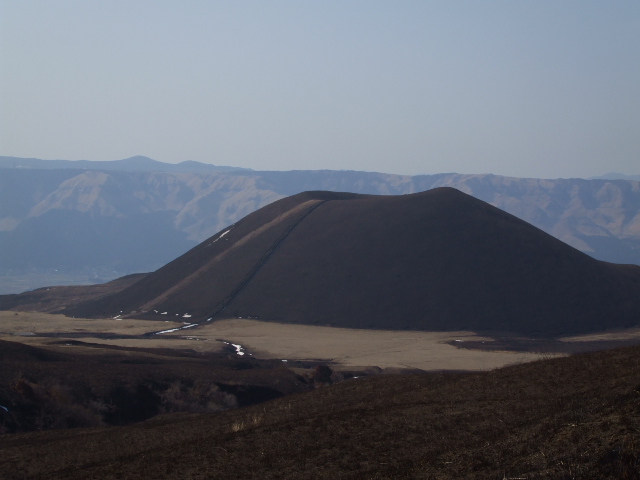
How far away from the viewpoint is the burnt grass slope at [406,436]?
1073 cm

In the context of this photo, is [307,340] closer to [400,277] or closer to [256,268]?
[400,277]

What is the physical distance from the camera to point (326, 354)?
43719 millimetres

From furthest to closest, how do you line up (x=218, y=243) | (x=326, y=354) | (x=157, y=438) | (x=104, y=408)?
(x=218, y=243) < (x=326, y=354) < (x=104, y=408) < (x=157, y=438)

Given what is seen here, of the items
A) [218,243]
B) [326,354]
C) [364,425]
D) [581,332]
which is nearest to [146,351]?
[326,354]

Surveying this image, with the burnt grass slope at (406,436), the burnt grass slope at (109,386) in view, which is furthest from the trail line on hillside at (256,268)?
the burnt grass slope at (406,436)

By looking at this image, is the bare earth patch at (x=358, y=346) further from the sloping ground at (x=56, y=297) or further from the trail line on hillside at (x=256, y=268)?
the sloping ground at (x=56, y=297)

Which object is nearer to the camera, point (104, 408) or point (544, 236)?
point (104, 408)

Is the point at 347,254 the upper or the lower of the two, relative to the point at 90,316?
upper

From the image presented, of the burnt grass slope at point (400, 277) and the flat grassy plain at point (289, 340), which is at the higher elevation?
the burnt grass slope at point (400, 277)

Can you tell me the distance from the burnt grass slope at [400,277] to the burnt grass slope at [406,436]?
36.0m

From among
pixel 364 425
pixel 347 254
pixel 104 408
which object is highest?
pixel 347 254

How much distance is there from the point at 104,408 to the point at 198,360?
38.8 feet

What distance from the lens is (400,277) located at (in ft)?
191

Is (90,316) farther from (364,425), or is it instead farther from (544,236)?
(364,425)
